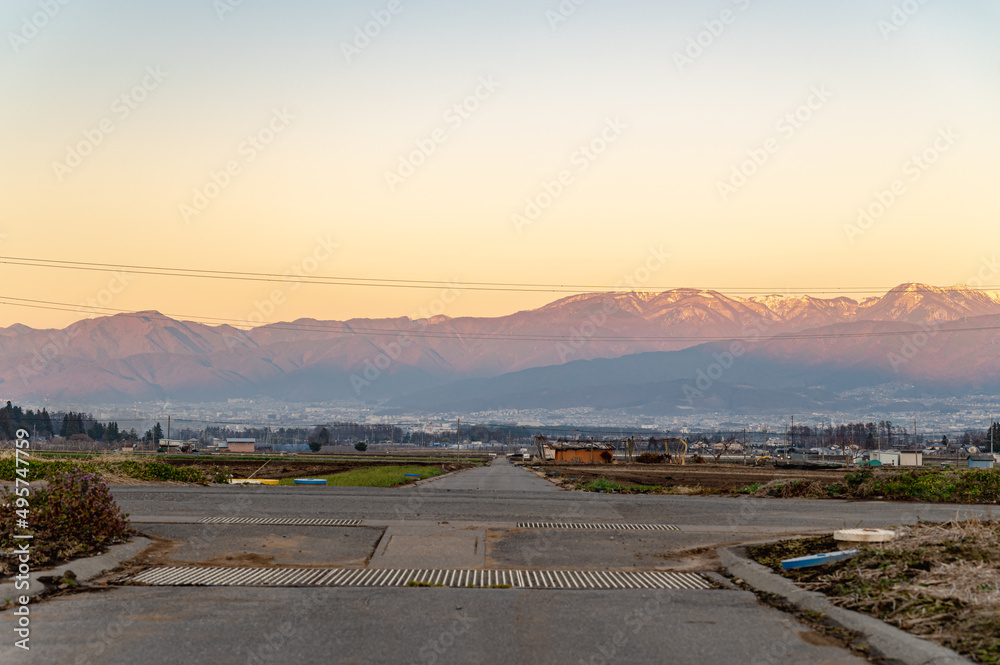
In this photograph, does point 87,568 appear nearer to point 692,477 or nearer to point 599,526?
point 599,526

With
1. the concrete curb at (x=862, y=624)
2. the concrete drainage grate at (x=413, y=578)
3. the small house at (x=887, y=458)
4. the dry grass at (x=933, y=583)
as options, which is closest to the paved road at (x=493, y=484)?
the concrete drainage grate at (x=413, y=578)

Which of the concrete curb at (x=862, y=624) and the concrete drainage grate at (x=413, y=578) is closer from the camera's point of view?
the concrete curb at (x=862, y=624)

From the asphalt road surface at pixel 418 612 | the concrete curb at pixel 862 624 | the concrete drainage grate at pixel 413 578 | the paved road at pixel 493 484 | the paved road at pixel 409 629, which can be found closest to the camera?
the concrete curb at pixel 862 624

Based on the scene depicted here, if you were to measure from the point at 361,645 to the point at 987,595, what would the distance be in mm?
6041

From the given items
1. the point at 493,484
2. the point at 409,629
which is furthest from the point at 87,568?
the point at 493,484

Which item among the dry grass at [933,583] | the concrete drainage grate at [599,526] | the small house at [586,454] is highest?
the dry grass at [933,583]

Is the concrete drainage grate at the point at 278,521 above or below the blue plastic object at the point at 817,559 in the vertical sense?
below

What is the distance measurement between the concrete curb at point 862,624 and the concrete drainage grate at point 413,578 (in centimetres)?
79

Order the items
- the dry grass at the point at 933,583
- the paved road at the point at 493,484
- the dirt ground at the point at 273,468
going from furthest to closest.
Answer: the dirt ground at the point at 273,468, the paved road at the point at 493,484, the dry grass at the point at 933,583

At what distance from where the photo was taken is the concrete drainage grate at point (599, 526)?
19.3 metres

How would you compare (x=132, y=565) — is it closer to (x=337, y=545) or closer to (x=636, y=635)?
(x=337, y=545)

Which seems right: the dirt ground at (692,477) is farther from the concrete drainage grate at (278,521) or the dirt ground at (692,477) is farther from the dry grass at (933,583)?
the dry grass at (933,583)

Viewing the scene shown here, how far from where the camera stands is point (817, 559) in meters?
12.0

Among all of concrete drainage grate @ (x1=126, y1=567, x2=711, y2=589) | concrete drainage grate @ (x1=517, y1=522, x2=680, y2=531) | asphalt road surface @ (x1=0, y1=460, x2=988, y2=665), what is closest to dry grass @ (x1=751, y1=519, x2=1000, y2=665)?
asphalt road surface @ (x1=0, y1=460, x2=988, y2=665)
